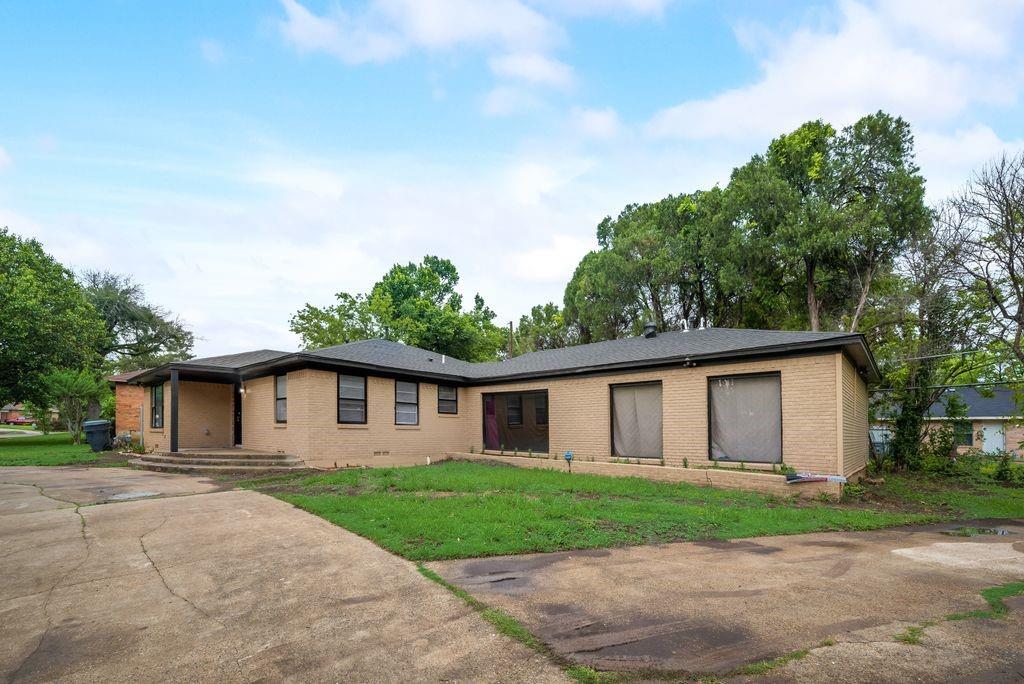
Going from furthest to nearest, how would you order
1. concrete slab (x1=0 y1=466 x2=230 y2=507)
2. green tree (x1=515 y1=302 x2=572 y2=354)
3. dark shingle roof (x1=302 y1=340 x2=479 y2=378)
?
green tree (x1=515 y1=302 x2=572 y2=354) < dark shingle roof (x1=302 y1=340 x2=479 y2=378) < concrete slab (x1=0 y1=466 x2=230 y2=507)

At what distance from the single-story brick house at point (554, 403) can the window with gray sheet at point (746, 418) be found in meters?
0.02

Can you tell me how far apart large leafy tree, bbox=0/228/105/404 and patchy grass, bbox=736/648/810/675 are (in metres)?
27.4

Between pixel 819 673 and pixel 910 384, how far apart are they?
16.2m

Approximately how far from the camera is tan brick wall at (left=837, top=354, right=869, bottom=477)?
35.0ft

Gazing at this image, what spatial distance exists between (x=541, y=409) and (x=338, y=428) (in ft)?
19.6

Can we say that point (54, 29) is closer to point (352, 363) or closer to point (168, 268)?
point (352, 363)

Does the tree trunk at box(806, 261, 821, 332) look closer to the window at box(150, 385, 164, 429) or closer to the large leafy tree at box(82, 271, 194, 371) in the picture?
the window at box(150, 385, 164, 429)

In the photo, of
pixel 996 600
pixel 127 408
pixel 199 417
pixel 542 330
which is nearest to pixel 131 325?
pixel 127 408

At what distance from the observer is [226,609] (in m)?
4.01

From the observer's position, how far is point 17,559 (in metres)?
5.41

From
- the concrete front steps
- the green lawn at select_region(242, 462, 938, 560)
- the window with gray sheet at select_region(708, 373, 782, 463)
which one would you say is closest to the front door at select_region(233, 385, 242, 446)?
the concrete front steps

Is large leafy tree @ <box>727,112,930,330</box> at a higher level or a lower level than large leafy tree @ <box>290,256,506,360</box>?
higher

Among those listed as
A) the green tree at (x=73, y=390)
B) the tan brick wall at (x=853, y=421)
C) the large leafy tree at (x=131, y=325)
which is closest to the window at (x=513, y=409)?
the tan brick wall at (x=853, y=421)

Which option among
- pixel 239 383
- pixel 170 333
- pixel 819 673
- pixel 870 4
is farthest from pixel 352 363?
pixel 170 333
